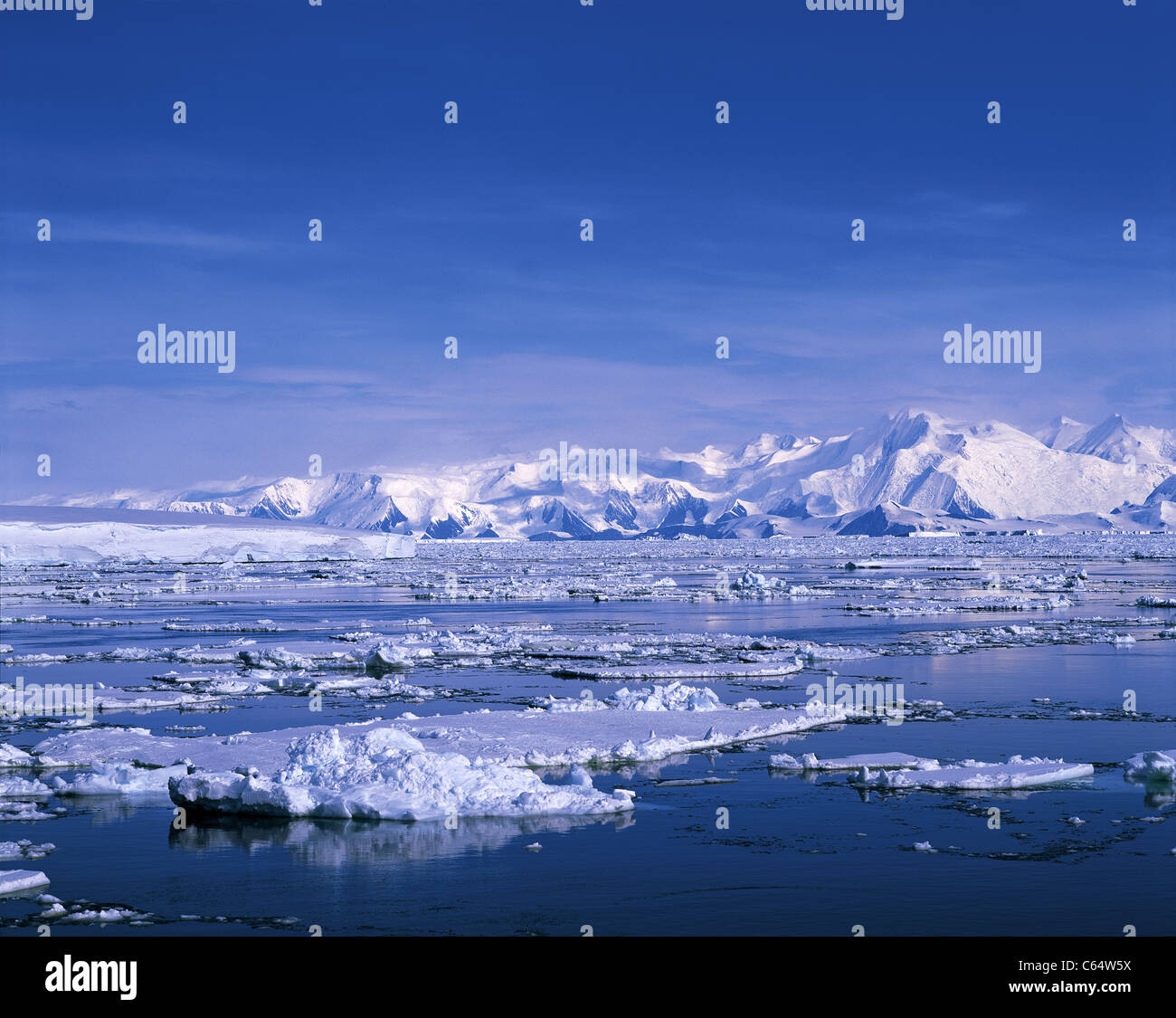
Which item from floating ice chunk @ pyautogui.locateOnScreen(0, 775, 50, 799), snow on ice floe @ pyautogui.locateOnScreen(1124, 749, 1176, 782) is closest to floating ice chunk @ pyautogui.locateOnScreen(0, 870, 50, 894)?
floating ice chunk @ pyautogui.locateOnScreen(0, 775, 50, 799)

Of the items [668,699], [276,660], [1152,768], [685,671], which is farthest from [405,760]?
[276,660]

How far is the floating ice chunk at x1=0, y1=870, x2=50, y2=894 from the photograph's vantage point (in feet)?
33.3

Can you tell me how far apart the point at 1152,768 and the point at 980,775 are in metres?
1.89

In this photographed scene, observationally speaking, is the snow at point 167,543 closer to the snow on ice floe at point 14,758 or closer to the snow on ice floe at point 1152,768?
the snow on ice floe at point 14,758

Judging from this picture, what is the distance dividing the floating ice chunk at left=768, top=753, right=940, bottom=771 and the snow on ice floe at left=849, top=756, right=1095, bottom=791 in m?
0.33

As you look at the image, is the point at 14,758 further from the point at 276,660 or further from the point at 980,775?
the point at 980,775

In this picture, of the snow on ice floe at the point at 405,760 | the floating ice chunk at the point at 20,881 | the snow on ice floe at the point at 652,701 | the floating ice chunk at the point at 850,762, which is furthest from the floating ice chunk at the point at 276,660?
the floating ice chunk at the point at 20,881

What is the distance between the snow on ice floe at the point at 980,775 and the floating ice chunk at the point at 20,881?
320 inches

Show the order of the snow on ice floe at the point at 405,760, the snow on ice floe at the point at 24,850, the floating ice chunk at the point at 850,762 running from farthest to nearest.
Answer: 1. the floating ice chunk at the point at 850,762
2. the snow on ice floe at the point at 405,760
3. the snow on ice floe at the point at 24,850

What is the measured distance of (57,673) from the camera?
24125 mm

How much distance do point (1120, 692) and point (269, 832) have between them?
1409 centimetres

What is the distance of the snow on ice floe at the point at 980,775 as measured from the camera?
1348cm
